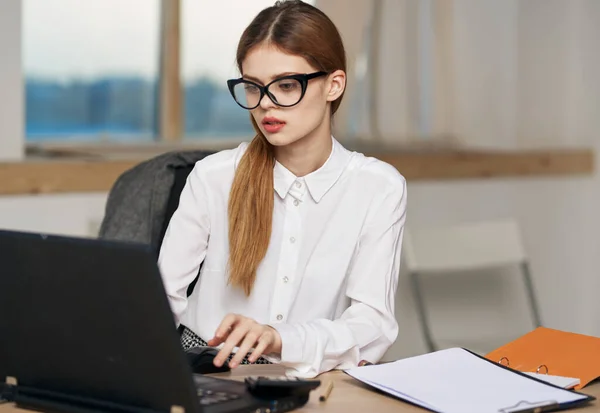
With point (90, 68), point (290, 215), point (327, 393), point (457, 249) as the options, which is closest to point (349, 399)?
point (327, 393)

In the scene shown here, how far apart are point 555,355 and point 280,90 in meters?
0.63

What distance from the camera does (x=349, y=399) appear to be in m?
1.40

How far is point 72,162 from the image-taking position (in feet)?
9.45

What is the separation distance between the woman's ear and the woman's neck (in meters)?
0.07

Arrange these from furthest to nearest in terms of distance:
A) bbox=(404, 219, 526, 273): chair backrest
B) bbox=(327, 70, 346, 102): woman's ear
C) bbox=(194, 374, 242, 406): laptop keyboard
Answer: bbox=(404, 219, 526, 273): chair backrest
bbox=(327, 70, 346, 102): woman's ear
bbox=(194, 374, 242, 406): laptop keyboard

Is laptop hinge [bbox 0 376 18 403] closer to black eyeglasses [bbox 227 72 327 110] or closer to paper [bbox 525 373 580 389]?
black eyeglasses [bbox 227 72 327 110]

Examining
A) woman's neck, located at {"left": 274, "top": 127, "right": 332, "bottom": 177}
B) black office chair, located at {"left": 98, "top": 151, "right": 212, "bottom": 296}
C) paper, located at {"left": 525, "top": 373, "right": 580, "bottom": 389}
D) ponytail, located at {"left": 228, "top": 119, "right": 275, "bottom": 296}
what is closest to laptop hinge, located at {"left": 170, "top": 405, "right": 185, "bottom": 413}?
paper, located at {"left": 525, "top": 373, "right": 580, "bottom": 389}

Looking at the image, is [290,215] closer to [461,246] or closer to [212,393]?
[212,393]

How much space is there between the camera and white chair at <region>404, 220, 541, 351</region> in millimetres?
3232

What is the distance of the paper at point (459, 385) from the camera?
4.42ft

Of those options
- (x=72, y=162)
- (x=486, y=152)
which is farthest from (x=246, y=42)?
(x=486, y=152)

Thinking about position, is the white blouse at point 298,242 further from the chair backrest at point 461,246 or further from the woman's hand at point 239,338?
the chair backrest at point 461,246

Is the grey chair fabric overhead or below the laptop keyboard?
overhead

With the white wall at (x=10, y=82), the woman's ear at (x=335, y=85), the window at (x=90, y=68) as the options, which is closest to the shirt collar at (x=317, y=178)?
the woman's ear at (x=335, y=85)
